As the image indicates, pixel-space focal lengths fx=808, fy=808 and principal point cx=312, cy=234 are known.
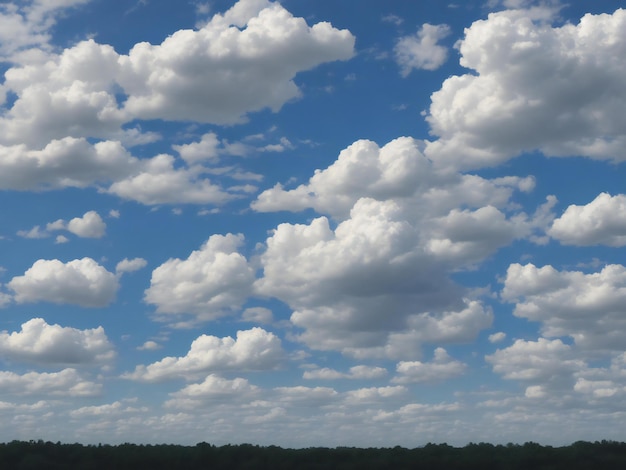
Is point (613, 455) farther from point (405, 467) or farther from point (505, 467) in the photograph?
point (405, 467)

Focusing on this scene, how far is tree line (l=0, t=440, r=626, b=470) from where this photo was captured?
72188 millimetres

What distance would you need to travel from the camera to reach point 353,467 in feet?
241

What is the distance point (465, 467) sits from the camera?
74.7 meters

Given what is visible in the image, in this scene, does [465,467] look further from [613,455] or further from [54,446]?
[54,446]

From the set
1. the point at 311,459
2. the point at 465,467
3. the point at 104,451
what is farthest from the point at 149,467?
the point at 465,467

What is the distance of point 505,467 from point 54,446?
41.7m

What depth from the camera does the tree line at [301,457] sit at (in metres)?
72.2

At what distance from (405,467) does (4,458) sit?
3594 cm

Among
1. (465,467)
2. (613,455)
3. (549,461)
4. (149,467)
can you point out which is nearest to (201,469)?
(149,467)

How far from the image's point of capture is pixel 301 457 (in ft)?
246

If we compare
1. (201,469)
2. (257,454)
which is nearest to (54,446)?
(201,469)

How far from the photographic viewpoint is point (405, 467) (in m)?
74.9

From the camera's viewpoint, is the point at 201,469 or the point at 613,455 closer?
the point at 201,469

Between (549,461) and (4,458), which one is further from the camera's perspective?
(549,461)
